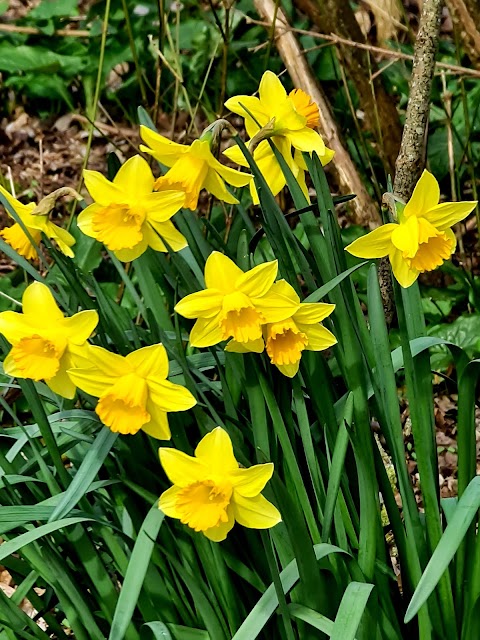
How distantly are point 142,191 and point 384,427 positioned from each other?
523 mm

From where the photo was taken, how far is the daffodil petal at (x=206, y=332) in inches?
44.5

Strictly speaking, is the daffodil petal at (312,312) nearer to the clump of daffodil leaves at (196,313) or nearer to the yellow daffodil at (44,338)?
the clump of daffodil leaves at (196,313)

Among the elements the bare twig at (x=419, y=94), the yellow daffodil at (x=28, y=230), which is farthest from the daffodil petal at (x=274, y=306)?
the bare twig at (x=419, y=94)

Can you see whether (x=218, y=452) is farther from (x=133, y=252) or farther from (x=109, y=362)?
(x=133, y=252)

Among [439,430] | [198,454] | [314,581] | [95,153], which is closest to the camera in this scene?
[198,454]

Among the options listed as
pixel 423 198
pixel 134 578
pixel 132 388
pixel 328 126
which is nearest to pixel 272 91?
pixel 423 198

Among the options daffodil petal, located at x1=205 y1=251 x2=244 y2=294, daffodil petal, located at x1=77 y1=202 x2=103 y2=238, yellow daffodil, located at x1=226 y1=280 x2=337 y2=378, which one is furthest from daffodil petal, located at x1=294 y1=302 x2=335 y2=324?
daffodil petal, located at x1=77 y1=202 x2=103 y2=238

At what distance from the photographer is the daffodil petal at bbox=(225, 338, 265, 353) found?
1.13 m

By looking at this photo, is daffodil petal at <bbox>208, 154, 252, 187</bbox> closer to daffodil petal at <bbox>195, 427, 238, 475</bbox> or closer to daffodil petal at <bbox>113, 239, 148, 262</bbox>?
daffodil petal at <bbox>113, 239, 148, 262</bbox>

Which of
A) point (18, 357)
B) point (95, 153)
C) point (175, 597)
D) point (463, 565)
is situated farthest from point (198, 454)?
point (95, 153)

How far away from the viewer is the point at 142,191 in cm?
114

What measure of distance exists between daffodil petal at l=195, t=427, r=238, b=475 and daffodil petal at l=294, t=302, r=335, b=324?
0.19m

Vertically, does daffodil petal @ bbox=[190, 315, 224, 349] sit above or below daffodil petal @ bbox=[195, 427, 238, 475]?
above

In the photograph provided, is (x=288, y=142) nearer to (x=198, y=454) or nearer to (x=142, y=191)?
(x=142, y=191)
